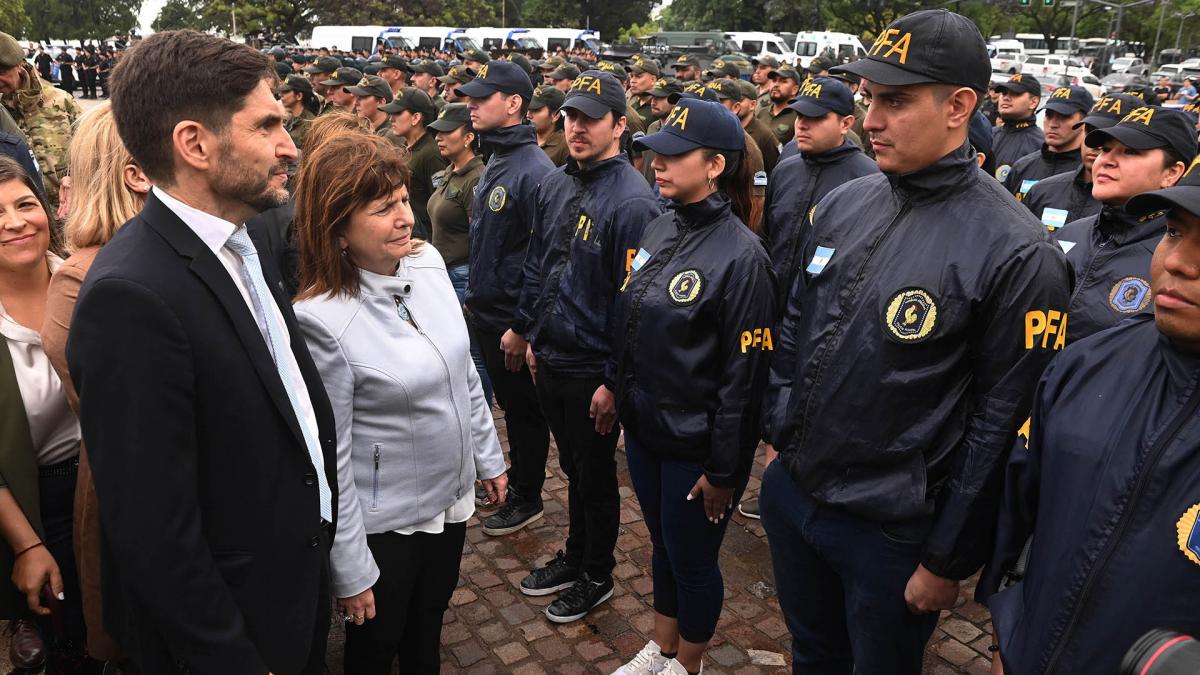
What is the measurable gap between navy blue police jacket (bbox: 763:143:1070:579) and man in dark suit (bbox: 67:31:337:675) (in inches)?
58.2

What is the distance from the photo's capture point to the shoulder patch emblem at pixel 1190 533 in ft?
5.59

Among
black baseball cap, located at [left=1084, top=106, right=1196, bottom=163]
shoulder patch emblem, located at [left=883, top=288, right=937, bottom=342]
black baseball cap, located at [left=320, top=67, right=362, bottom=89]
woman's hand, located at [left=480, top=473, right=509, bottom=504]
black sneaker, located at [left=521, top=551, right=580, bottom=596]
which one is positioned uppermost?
black baseball cap, located at [left=1084, top=106, right=1196, bottom=163]

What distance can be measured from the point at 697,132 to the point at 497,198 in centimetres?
181

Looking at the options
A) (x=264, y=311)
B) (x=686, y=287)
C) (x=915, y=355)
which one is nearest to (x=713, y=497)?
(x=686, y=287)

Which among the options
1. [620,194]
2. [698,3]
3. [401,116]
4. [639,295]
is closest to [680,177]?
→ [639,295]

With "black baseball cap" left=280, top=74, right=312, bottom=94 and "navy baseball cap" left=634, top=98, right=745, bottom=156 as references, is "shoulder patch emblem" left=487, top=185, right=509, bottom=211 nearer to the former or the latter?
"navy baseball cap" left=634, top=98, right=745, bottom=156

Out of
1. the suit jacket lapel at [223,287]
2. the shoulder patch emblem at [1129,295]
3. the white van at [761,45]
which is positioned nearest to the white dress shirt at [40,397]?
the suit jacket lapel at [223,287]

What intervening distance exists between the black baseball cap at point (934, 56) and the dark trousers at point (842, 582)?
1.25 meters

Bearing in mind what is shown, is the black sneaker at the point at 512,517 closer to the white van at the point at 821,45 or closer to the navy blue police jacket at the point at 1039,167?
the navy blue police jacket at the point at 1039,167

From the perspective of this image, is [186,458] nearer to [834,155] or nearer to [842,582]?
[842,582]

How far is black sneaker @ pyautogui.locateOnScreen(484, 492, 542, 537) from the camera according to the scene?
4.88 m

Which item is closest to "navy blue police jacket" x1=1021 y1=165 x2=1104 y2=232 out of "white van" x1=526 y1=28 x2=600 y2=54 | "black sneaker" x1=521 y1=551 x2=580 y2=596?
"black sneaker" x1=521 y1=551 x2=580 y2=596

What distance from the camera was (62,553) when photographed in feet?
9.53

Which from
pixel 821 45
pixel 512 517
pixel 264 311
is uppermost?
pixel 264 311
